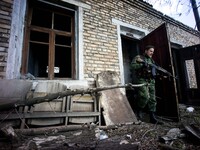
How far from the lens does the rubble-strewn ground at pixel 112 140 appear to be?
1.89 metres

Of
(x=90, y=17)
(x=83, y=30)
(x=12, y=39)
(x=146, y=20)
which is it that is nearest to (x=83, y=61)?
(x=83, y=30)

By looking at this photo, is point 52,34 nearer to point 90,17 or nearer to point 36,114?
point 90,17

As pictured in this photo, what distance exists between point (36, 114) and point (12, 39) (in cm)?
156

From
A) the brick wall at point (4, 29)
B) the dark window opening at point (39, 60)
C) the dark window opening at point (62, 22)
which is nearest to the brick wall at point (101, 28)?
the brick wall at point (4, 29)

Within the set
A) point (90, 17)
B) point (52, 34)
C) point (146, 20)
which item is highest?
point (146, 20)

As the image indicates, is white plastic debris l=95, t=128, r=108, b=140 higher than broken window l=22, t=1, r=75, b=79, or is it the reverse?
broken window l=22, t=1, r=75, b=79

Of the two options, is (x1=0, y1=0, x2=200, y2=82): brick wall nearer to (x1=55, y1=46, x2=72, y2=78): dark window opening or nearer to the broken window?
the broken window

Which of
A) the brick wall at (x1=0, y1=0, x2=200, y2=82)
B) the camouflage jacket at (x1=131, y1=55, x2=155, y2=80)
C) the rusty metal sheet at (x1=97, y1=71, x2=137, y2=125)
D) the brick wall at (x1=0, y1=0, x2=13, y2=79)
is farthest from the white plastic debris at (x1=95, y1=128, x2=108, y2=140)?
the brick wall at (x1=0, y1=0, x2=13, y2=79)

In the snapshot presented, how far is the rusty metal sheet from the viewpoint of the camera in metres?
3.01

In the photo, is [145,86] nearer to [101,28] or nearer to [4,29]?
[101,28]

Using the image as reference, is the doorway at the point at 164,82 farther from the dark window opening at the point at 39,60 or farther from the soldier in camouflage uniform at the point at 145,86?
the dark window opening at the point at 39,60

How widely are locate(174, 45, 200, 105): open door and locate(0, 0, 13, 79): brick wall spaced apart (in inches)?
251

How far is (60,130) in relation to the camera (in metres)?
2.44

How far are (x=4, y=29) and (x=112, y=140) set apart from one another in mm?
2846
